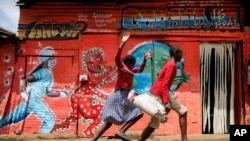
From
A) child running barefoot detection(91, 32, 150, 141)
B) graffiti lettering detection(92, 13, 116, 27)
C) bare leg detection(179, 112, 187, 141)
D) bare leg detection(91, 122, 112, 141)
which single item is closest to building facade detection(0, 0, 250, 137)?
graffiti lettering detection(92, 13, 116, 27)

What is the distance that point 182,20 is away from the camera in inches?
437

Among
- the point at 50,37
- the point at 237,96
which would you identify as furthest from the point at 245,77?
the point at 50,37

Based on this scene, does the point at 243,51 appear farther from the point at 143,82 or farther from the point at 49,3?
the point at 49,3

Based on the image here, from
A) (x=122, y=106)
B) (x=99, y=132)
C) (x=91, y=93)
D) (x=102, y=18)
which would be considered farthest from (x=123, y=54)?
(x=99, y=132)

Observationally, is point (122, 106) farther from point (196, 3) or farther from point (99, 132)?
point (196, 3)

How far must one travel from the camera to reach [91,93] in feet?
35.8

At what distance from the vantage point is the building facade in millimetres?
10844

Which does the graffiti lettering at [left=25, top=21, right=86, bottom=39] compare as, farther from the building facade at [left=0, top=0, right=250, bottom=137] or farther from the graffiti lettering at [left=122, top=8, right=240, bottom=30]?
the graffiti lettering at [left=122, top=8, right=240, bottom=30]

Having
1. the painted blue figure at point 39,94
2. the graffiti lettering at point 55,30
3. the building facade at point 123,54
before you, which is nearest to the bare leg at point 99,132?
the building facade at point 123,54

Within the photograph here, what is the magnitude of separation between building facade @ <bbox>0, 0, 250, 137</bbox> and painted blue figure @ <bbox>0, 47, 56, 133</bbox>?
25 mm

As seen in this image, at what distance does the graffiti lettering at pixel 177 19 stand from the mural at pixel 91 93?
3.81ft

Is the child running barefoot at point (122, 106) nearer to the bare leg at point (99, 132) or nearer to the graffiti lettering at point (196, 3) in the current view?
the bare leg at point (99, 132)

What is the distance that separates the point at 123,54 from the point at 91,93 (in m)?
1.30

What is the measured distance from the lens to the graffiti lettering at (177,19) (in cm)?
1108
